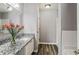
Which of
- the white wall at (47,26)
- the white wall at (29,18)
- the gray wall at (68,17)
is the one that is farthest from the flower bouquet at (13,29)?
the gray wall at (68,17)

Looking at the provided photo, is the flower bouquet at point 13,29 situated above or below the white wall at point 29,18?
below

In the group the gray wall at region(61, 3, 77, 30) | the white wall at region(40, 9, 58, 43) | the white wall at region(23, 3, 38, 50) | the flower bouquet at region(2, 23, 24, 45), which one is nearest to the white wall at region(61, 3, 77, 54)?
the gray wall at region(61, 3, 77, 30)

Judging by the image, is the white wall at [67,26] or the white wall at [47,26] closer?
the white wall at [67,26]

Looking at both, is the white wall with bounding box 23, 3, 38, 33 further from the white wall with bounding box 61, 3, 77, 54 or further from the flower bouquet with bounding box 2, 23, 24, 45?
the white wall with bounding box 61, 3, 77, 54

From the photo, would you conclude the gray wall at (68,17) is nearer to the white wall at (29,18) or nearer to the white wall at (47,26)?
the white wall at (47,26)

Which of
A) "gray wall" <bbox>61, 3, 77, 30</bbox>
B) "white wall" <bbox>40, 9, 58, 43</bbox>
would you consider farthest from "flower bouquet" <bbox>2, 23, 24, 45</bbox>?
"gray wall" <bbox>61, 3, 77, 30</bbox>

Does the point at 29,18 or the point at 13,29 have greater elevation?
the point at 29,18

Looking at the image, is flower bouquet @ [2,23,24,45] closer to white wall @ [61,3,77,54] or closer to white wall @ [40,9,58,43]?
white wall @ [40,9,58,43]

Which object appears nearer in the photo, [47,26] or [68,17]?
[68,17]

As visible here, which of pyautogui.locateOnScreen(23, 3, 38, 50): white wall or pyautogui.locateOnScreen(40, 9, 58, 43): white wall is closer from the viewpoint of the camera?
pyautogui.locateOnScreen(23, 3, 38, 50): white wall

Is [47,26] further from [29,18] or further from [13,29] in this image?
[13,29]

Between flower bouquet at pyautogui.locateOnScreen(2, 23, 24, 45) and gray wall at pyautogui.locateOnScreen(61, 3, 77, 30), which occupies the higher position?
gray wall at pyautogui.locateOnScreen(61, 3, 77, 30)

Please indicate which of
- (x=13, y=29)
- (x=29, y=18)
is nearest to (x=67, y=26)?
(x=29, y=18)
